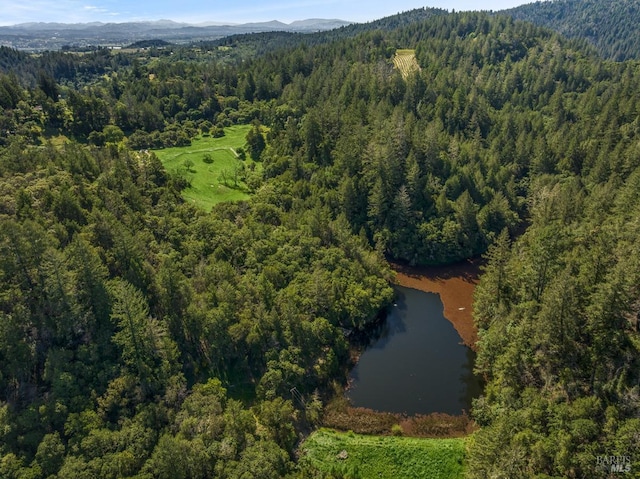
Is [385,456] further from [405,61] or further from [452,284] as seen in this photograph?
[405,61]

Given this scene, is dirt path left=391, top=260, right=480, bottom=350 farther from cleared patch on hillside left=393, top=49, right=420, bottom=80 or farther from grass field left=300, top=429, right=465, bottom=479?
cleared patch on hillside left=393, top=49, right=420, bottom=80

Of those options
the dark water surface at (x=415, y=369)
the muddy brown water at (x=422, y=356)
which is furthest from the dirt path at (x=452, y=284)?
the dark water surface at (x=415, y=369)

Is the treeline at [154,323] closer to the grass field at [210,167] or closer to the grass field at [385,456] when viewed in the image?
the grass field at [385,456]

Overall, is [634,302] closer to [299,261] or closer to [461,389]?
[461,389]

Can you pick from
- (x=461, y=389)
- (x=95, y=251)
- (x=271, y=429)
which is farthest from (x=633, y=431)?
(x=95, y=251)

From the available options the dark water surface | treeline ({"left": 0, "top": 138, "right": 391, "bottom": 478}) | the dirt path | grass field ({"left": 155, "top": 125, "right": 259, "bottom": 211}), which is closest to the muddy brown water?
the dark water surface

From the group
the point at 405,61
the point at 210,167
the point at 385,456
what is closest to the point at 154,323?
the point at 385,456
